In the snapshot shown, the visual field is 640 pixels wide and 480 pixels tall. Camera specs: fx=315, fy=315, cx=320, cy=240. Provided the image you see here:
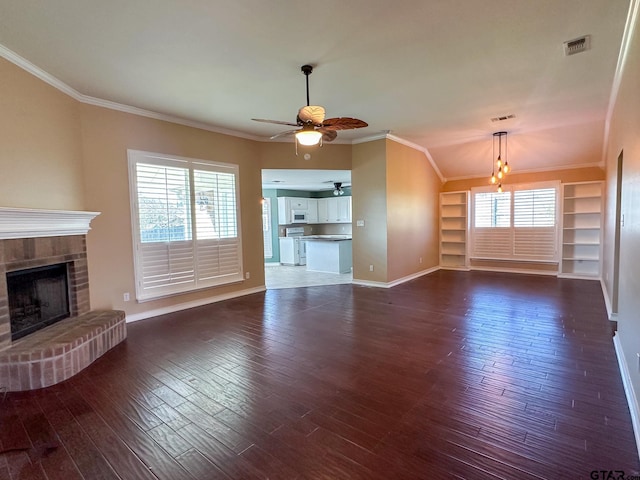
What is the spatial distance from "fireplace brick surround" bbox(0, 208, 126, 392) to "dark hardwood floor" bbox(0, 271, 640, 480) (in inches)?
6.3

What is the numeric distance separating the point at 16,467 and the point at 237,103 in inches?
159

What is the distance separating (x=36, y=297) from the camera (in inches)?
131

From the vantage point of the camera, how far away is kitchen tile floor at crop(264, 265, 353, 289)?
272 inches

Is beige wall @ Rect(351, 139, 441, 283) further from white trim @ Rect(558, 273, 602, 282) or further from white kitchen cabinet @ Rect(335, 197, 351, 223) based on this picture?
white kitchen cabinet @ Rect(335, 197, 351, 223)

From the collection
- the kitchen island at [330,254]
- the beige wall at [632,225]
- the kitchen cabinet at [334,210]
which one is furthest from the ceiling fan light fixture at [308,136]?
the kitchen cabinet at [334,210]

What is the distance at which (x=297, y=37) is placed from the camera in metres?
2.76

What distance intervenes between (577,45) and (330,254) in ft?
20.2

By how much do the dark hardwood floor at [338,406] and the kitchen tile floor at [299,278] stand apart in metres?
2.70

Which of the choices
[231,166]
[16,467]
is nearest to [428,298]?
[231,166]

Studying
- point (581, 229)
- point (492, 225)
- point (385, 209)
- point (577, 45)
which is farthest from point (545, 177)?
point (577, 45)

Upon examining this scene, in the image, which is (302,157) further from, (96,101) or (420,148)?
(96,101)

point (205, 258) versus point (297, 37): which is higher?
point (297, 37)

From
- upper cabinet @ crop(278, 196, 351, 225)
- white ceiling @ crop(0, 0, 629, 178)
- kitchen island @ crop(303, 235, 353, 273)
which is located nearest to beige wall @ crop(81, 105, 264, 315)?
white ceiling @ crop(0, 0, 629, 178)

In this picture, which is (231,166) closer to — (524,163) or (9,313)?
(9,313)
